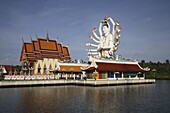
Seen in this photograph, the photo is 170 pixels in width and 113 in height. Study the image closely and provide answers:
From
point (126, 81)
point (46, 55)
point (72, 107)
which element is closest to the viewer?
point (72, 107)

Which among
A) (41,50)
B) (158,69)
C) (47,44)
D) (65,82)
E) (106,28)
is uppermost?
(106,28)

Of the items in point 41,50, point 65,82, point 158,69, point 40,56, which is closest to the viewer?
point 65,82

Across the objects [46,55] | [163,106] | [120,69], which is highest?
[46,55]

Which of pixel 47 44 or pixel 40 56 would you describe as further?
pixel 47 44

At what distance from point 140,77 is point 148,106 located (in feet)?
95.4

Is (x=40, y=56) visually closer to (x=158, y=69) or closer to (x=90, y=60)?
(x=90, y=60)

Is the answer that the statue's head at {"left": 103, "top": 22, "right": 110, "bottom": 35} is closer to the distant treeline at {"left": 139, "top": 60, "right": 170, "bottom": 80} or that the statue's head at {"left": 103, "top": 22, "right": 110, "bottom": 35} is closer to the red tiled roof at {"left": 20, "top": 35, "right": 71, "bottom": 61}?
the red tiled roof at {"left": 20, "top": 35, "right": 71, "bottom": 61}

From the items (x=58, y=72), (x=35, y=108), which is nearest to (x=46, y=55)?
(x=58, y=72)

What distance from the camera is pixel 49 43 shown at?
5428cm

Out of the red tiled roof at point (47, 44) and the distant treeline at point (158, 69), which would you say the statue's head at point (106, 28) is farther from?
the distant treeline at point (158, 69)

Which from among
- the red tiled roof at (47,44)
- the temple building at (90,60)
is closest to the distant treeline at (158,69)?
the temple building at (90,60)

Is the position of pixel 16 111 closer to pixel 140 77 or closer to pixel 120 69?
pixel 120 69

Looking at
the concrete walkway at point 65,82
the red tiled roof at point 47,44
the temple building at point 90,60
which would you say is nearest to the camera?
the concrete walkway at point 65,82

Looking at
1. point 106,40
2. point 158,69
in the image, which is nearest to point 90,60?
point 106,40
